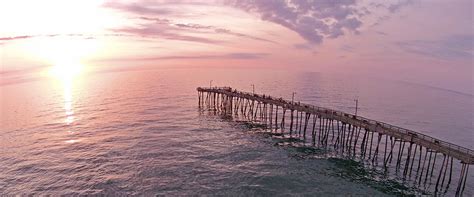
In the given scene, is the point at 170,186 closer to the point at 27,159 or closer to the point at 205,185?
the point at 205,185

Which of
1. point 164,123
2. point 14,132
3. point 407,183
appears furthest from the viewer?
point 164,123

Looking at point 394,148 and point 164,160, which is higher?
point 164,160

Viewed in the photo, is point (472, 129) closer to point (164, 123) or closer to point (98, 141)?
point (164, 123)

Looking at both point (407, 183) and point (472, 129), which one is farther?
point (472, 129)

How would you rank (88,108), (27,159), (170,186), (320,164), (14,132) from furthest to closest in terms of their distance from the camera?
(88,108)
(14,132)
(27,159)
(320,164)
(170,186)

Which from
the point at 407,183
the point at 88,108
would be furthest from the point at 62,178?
the point at 88,108

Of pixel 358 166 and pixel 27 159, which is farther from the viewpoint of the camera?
pixel 27 159

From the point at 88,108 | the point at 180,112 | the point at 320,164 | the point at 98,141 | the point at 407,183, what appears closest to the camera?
the point at 407,183

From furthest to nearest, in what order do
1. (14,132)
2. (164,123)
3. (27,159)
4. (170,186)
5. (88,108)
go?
(88,108) < (164,123) < (14,132) < (27,159) < (170,186)

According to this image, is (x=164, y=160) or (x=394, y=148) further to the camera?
(x=394, y=148)

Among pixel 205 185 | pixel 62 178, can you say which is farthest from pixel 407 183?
pixel 62 178
